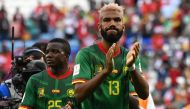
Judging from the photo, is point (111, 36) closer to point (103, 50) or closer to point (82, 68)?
point (103, 50)

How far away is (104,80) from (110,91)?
0.13 m

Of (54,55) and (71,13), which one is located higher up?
(54,55)

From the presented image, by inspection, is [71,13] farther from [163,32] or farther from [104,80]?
[104,80]

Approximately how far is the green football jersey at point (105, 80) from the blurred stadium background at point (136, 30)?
15.3 m

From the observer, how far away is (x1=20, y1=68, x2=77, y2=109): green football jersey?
30.1ft

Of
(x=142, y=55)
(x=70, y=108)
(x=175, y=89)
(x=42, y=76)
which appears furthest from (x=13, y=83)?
(x=142, y=55)

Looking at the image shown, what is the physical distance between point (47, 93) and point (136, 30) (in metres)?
18.8

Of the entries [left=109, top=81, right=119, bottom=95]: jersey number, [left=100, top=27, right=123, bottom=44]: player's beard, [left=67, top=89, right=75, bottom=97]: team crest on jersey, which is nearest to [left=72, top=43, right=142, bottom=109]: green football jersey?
[left=109, top=81, right=119, bottom=95]: jersey number

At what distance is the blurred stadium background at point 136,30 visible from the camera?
25.2 metres

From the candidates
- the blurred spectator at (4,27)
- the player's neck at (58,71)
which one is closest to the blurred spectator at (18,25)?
the blurred spectator at (4,27)

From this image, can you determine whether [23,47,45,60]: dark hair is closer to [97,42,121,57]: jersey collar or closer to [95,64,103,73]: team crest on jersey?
[97,42,121,57]: jersey collar

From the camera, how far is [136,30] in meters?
27.9

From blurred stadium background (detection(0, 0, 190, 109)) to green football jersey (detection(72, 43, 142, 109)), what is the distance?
15.3 m

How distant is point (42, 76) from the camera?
934 cm
